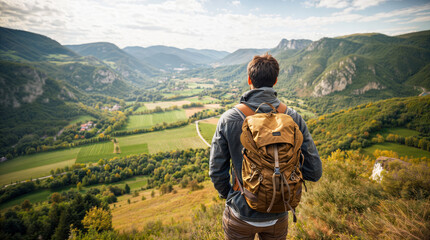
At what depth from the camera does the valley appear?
19.8 feet

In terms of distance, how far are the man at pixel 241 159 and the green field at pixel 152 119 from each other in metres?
81.3

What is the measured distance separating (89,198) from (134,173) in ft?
75.0

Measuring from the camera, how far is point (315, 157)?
8.16 feet

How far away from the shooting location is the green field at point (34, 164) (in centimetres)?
4509

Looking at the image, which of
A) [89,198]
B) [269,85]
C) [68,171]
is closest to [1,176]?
[68,171]

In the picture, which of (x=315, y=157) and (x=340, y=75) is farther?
(x=340, y=75)

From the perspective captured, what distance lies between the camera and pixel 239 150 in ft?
7.72

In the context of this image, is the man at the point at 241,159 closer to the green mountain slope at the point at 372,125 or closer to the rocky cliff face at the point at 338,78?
the green mountain slope at the point at 372,125

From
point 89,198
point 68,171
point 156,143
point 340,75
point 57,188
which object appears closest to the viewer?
point 89,198

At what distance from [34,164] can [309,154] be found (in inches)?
2975

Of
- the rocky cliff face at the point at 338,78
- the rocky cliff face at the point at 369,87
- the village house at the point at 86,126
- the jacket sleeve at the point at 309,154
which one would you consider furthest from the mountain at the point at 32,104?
the rocky cliff face at the point at 369,87

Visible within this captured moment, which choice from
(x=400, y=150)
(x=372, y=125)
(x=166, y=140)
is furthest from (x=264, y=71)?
(x=372, y=125)

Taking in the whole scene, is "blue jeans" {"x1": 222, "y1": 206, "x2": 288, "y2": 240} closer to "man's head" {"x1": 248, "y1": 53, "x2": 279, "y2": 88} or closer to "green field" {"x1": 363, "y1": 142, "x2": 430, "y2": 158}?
"man's head" {"x1": 248, "y1": 53, "x2": 279, "y2": 88}

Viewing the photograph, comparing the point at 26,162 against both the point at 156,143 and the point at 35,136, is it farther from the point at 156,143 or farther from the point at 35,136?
the point at 156,143
